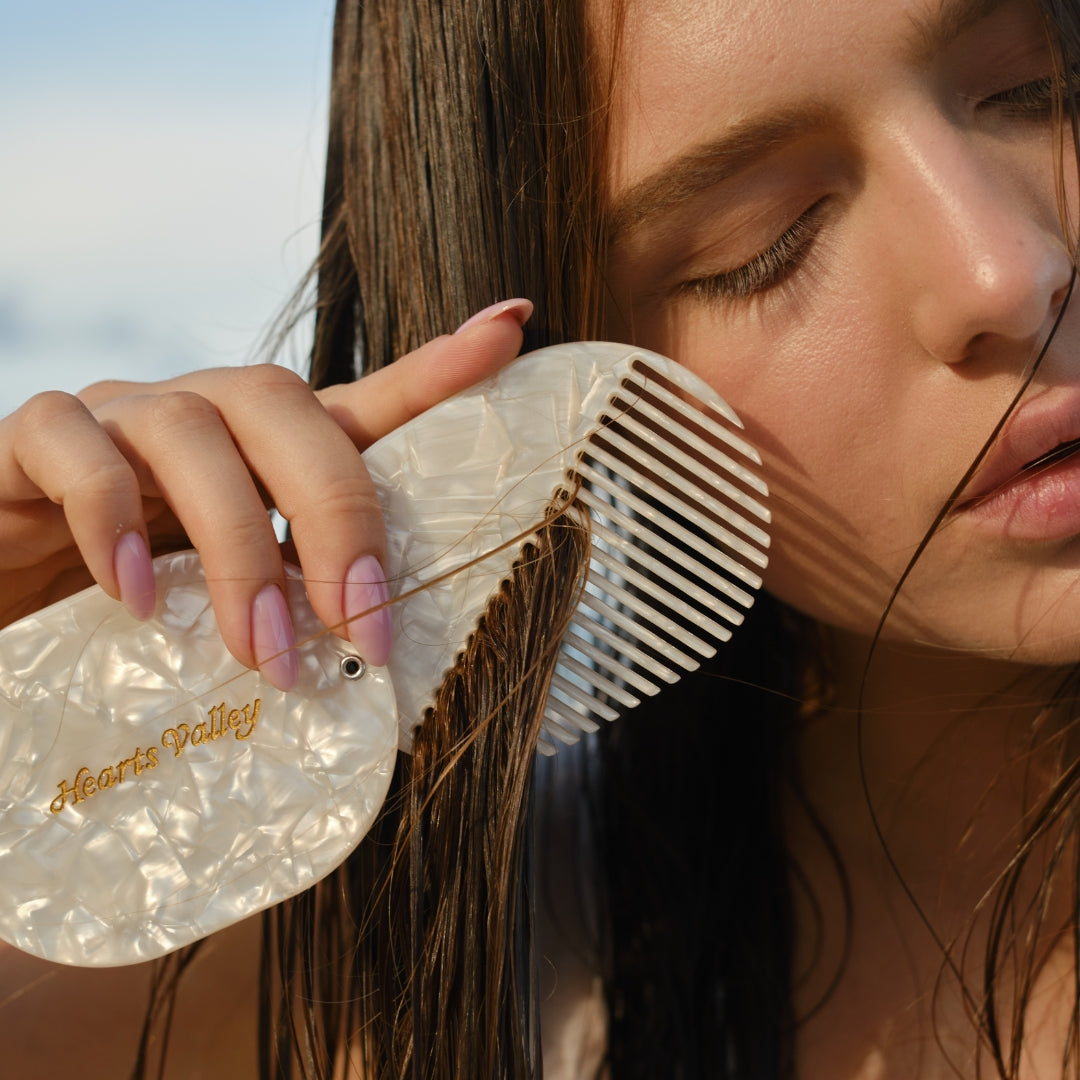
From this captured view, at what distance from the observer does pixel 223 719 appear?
3.59 ft

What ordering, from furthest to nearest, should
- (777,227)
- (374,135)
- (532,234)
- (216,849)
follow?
(374,135) < (532,234) < (777,227) < (216,849)

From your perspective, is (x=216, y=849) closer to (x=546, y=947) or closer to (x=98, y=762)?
(x=98, y=762)

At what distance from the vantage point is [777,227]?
3.96 feet

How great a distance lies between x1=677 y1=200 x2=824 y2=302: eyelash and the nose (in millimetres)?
115

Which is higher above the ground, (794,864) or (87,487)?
(87,487)

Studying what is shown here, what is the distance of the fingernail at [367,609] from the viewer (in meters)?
1.07

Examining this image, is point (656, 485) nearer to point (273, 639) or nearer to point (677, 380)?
point (677, 380)

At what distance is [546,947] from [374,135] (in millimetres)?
1339

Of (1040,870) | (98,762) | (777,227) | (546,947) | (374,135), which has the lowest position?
(546,947)

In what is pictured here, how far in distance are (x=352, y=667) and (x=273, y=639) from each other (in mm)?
92

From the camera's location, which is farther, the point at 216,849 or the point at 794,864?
the point at 794,864

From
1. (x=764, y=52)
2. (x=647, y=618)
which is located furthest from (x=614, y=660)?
(x=764, y=52)

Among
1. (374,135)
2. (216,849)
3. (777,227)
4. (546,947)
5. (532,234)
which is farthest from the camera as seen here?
(546,947)

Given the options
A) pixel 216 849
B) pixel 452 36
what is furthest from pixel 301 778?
pixel 452 36
